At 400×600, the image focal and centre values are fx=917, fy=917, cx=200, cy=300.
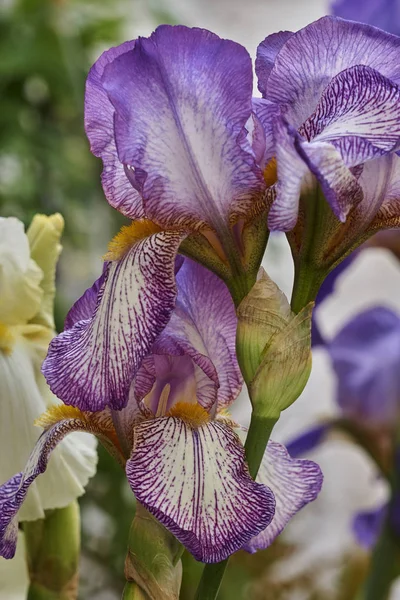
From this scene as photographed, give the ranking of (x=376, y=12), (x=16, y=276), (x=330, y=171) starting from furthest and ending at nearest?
(x=376, y=12), (x=16, y=276), (x=330, y=171)

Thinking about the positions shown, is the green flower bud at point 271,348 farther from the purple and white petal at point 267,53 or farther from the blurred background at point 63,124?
the blurred background at point 63,124

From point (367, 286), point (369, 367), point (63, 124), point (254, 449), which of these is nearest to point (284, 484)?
point (254, 449)

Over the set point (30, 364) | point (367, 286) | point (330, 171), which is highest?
point (330, 171)

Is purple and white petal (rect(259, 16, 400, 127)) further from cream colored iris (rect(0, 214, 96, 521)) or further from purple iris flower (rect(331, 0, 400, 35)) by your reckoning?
purple iris flower (rect(331, 0, 400, 35))

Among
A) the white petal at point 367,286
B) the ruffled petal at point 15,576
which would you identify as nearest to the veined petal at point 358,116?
the ruffled petal at point 15,576

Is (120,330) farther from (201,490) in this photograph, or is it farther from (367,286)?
(367,286)

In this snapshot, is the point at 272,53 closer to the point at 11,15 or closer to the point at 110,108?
the point at 110,108
